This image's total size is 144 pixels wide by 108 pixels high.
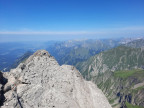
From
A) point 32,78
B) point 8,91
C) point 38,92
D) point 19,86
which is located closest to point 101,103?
point 38,92

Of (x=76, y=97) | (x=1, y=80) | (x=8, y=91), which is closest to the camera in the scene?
(x=8, y=91)

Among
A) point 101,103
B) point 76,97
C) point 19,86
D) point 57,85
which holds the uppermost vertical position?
point 19,86

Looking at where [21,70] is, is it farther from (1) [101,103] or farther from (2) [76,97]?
(1) [101,103]

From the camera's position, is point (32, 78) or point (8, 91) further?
point (32, 78)

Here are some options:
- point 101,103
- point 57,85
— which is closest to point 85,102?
point 101,103

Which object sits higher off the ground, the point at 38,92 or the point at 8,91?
the point at 8,91

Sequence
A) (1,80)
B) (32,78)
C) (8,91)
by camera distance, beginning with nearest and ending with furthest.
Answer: (8,91) < (1,80) < (32,78)
